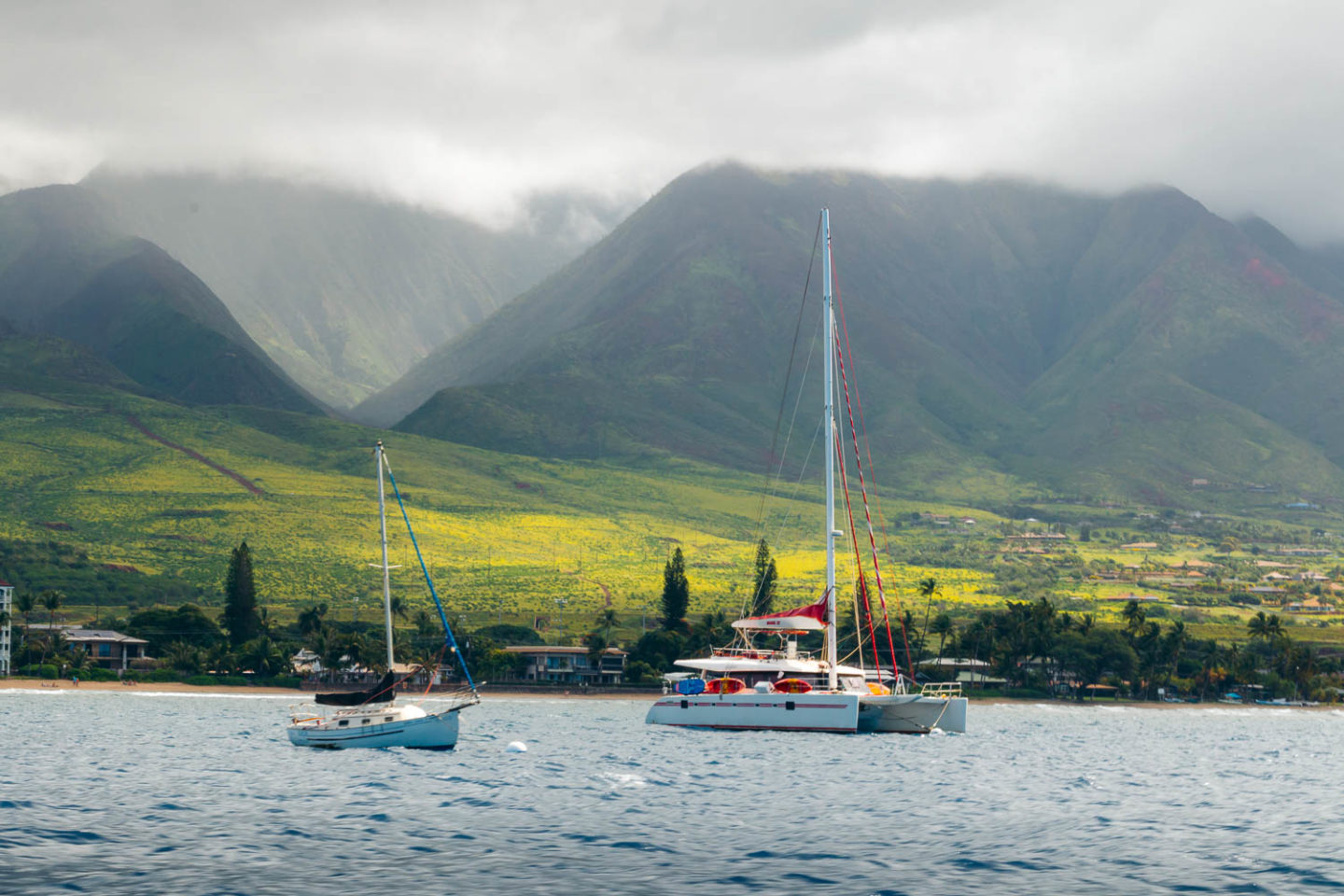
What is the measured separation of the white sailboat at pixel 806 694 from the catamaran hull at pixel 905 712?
70mm

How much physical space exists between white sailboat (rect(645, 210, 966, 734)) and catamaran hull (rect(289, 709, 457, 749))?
77.3ft

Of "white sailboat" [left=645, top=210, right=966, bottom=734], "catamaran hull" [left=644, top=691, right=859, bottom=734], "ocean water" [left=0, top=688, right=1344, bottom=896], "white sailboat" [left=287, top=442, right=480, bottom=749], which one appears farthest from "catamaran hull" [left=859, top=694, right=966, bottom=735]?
"white sailboat" [left=287, top=442, right=480, bottom=749]

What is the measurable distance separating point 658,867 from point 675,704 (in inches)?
2895

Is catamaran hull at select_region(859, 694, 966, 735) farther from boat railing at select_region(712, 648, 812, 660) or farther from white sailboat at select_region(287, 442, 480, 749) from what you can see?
white sailboat at select_region(287, 442, 480, 749)

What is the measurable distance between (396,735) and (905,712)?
134ft

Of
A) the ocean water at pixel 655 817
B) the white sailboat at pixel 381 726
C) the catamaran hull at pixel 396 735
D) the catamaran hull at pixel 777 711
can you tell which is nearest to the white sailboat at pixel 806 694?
the catamaran hull at pixel 777 711

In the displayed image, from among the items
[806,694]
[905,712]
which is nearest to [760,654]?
[806,694]

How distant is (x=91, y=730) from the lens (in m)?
113

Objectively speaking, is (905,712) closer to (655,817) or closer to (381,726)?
(381,726)

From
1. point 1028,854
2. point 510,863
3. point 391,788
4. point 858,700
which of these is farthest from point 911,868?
point 858,700

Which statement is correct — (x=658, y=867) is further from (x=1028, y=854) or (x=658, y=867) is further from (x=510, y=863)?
(x=1028, y=854)

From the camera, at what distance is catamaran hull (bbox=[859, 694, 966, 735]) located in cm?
11625

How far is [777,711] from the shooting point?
115m

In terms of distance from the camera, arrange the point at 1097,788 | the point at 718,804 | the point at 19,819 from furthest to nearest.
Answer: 1. the point at 1097,788
2. the point at 718,804
3. the point at 19,819
